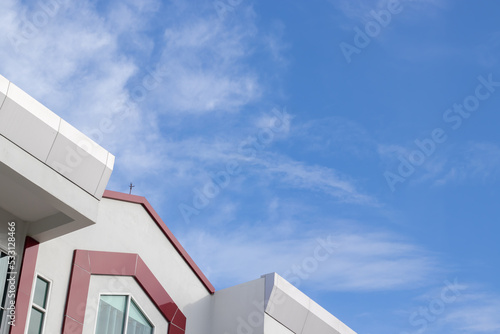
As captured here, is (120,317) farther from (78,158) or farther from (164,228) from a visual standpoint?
(78,158)

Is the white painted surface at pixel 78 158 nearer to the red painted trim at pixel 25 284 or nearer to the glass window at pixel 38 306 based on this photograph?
the red painted trim at pixel 25 284

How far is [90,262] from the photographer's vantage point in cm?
1814

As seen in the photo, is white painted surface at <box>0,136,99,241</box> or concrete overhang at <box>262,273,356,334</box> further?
concrete overhang at <box>262,273,356,334</box>

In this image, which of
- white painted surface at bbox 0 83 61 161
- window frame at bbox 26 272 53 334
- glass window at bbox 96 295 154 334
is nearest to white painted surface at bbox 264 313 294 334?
glass window at bbox 96 295 154 334

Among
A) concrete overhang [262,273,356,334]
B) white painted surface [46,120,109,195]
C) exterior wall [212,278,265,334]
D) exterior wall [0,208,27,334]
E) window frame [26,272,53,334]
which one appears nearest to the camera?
white painted surface [46,120,109,195]

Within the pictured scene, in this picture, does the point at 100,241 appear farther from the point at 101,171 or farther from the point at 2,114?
the point at 2,114

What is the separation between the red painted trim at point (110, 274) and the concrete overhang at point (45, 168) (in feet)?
5.30

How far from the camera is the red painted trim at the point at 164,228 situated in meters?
19.7

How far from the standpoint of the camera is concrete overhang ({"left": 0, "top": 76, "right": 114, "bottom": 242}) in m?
14.3

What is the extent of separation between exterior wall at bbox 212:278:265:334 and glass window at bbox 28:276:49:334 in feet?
22.2

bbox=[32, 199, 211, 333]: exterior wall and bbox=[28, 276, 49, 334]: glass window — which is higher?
bbox=[32, 199, 211, 333]: exterior wall

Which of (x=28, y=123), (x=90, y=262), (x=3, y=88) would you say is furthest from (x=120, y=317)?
(x=3, y=88)

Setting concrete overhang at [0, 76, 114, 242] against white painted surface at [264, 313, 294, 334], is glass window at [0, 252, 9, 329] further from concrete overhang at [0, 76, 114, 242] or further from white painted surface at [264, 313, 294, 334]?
white painted surface at [264, 313, 294, 334]

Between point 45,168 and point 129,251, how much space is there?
17.6 ft
